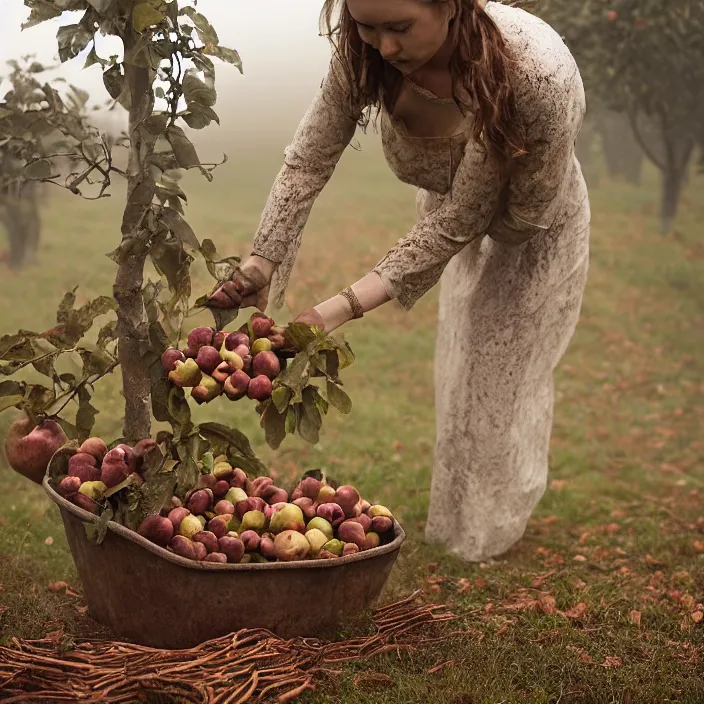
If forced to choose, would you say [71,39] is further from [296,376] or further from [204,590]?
[204,590]

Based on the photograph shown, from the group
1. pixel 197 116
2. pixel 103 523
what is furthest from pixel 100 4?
pixel 103 523

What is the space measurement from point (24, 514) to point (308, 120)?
251 centimetres

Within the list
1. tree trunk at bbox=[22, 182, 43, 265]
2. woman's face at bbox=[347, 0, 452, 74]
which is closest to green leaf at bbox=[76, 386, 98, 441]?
woman's face at bbox=[347, 0, 452, 74]

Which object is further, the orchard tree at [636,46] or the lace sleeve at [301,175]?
the orchard tree at [636,46]

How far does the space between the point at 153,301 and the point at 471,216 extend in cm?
118

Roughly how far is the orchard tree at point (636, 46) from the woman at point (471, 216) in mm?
4112

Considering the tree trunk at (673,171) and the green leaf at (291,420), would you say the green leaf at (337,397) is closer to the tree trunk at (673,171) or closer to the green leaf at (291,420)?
the green leaf at (291,420)

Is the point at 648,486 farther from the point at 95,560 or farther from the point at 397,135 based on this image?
the point at 95,560

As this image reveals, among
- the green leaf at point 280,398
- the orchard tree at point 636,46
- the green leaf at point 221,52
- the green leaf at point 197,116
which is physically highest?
the orchard tree at point 636,46

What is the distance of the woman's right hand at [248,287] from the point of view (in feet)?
11.3

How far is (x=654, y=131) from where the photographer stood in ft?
46.0

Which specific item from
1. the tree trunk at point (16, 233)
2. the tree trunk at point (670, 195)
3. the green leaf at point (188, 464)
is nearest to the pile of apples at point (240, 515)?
the green leaf at point (188, 464)

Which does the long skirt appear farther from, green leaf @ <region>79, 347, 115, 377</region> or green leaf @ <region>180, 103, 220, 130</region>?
green leaf @ <region>79, 347, 115, 377</region>

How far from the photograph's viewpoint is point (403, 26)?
10.2 feet
